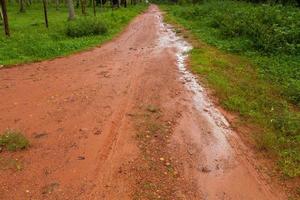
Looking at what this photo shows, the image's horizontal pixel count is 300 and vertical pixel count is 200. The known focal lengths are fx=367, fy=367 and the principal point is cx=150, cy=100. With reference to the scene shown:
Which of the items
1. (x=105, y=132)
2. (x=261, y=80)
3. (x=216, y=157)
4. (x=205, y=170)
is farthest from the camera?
(x=261, y=80)

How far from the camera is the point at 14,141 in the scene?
6.10 metres

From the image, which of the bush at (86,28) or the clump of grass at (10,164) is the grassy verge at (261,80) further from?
the bush at (86,28)

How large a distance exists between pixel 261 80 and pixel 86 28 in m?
10.5

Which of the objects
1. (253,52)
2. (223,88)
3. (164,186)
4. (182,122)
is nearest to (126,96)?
(182,122)

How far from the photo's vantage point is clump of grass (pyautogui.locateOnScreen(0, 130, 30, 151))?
595 cm

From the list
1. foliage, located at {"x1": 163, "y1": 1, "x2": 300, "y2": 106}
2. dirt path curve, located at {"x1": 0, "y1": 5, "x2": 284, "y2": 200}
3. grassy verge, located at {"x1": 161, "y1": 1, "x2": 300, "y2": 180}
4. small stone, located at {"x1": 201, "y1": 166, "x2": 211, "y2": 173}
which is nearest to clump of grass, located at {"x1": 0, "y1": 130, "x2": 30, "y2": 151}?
dirt path curve, located at {"x1": 0, "y1": 5, "x2": 284, "y2": 200}

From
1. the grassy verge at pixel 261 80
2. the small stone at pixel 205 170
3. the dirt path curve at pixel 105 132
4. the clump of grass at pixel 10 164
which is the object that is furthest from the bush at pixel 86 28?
the small stone at pixel 205 170

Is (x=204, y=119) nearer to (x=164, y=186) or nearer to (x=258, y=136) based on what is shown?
Answer: (x=258, y=136)

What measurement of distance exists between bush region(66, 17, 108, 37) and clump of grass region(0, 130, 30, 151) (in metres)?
11.5

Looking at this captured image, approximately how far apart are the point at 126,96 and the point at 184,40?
353 inches

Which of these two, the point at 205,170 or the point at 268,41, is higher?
the point at 268,41

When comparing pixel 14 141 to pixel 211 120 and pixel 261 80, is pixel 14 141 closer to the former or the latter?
pixel 211 120

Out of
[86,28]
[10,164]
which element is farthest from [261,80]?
[86,28]

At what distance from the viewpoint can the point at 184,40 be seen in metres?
16.8
